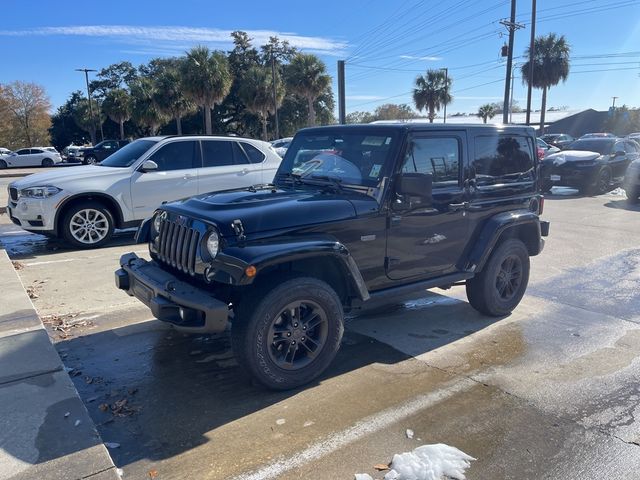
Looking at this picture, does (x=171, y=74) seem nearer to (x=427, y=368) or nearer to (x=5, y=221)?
(x=5, y=221)

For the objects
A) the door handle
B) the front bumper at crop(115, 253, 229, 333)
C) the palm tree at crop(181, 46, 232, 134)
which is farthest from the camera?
the palm tree at crop(181, 46, 232, 134)

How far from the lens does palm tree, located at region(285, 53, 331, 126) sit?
40000mm

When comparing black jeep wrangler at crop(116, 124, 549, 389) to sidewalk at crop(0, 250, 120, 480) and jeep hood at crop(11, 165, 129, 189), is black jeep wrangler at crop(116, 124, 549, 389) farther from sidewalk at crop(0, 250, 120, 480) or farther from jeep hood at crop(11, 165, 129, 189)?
jeep hood at crop(11, 165, 129, 189)

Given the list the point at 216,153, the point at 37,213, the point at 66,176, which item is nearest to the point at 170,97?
the point at 216,153

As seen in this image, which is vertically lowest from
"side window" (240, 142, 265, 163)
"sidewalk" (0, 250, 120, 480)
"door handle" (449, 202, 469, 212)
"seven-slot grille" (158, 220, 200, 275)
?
"sidewalk" (0, 250, 120, 480)

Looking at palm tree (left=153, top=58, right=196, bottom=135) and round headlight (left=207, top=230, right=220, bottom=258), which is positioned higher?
palm tree (left=153, top=58, right=196, bottom=135)

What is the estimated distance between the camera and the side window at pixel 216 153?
360 inches

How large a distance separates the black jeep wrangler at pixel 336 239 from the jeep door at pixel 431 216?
0.01m

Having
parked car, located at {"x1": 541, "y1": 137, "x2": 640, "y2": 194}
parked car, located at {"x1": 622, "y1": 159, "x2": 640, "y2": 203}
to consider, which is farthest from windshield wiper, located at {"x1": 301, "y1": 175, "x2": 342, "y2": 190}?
parked car, located at {"x1": 541, "y1": 137, "x2": 640, "y2": 194}

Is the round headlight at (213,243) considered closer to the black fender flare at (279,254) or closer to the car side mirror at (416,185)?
the black fender flare at (279,254)

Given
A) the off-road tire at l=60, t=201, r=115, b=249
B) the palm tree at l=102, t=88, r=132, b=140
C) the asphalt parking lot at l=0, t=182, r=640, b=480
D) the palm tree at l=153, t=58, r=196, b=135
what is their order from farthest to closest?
1. the palm tree at l=102, t=88, r=132, b=140
2. the palm tree at l=153, t=58, r=196, b=135
3. the off-road tire at l=60, t=201, r=115, b=249
4. the asphalt parking lot at l=0, t=182, r=640, b=480

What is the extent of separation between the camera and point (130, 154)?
29.3ft

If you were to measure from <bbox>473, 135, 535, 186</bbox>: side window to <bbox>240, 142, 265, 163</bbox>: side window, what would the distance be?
515 cm

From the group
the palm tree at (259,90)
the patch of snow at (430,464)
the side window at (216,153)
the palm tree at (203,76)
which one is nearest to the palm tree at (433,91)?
the palm tree at (259,90)
